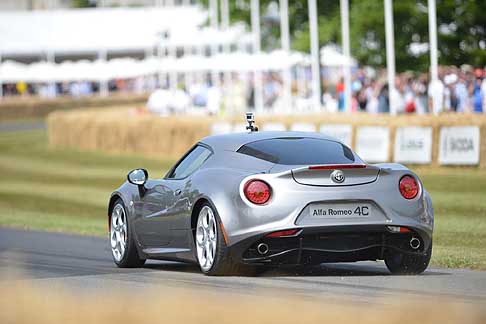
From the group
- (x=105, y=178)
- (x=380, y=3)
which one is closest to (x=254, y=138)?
(x=105, y=178)

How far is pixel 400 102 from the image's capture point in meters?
40.0

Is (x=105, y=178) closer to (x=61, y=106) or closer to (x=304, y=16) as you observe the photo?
(x=304, y=16)

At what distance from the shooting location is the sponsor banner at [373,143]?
30453 millimetres

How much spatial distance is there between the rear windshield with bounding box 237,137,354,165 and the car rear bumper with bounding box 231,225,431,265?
0.76 m

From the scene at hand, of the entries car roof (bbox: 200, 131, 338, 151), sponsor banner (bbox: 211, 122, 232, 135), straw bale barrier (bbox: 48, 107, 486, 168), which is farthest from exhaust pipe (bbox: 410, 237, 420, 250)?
sponsor banner (bbox: 211, 122, 232, 135)

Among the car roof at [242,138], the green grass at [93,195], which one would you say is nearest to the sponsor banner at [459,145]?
the green grass at [93,195]

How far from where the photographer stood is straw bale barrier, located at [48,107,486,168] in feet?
95.5

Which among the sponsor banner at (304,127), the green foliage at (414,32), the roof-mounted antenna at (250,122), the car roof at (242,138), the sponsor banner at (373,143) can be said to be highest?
the green foliage at (414,32)

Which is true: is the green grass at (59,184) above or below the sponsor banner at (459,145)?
below

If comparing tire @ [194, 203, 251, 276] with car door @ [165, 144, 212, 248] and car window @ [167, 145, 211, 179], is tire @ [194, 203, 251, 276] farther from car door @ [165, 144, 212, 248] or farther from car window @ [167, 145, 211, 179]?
car window @ [167, 145, 211, 179]

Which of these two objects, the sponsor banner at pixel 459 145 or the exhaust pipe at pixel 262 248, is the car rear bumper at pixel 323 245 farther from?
the sponsor banner at pixel 459 145

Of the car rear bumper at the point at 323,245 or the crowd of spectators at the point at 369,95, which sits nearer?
the car rear bumper at the point at 323,245

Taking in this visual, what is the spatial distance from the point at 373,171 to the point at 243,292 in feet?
5.80

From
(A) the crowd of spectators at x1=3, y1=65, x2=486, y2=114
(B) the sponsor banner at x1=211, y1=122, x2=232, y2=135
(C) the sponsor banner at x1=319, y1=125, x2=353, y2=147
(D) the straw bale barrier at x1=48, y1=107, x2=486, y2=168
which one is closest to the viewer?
(D) the straw bale barrier at x1=48, y1=107, x2=486, y2=168
